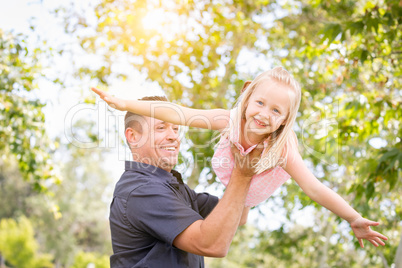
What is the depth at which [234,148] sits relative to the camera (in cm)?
224

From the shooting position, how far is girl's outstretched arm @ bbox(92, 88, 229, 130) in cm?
196

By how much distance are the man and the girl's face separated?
149 mm

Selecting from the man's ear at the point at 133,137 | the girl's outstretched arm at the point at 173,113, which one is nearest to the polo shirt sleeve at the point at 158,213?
the girl's outstretched arm at the point at 173,113

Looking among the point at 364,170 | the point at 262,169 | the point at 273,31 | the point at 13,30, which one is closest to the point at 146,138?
the point at 262,169

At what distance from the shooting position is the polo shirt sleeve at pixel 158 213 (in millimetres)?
1967

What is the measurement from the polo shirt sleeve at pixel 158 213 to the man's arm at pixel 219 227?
1.8 inches

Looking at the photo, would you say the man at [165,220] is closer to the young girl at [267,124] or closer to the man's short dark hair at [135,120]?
the young girl at [267,124]

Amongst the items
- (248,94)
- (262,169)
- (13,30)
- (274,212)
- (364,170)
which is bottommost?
(274,212)

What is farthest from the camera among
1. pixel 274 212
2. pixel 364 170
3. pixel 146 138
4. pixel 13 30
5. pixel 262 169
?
pixel 274 212

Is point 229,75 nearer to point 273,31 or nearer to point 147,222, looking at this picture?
point 273,31

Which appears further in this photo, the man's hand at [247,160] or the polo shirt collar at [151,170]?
the polo shirt collar at [151,170]

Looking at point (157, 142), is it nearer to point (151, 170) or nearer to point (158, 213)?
Result: point (151, 170)

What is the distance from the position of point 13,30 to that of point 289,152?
5687 millimetres

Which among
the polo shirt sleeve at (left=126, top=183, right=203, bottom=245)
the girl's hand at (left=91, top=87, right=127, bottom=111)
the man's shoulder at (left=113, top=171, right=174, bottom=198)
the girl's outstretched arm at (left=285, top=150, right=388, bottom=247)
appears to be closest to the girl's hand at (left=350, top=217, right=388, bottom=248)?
the girl's outstretched arm at (left=285, top=150, right=388, bottom=247)
